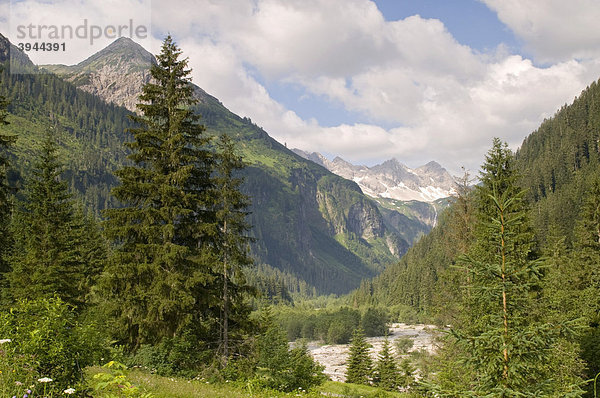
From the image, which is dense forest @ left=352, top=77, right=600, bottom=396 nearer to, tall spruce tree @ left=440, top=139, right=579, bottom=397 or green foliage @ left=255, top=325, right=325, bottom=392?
tall spruce tree @ left=440, top=139, right=579, bottom=397

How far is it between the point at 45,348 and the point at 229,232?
50.5ft

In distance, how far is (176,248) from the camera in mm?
18531

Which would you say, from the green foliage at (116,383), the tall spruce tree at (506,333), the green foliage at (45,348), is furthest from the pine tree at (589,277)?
the green foliage at (45,348)

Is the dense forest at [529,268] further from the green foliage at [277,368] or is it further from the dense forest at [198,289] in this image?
the green foliage at [277,368]

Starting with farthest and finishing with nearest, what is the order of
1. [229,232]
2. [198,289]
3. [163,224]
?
[229,232] → [163,224] → [198,289]

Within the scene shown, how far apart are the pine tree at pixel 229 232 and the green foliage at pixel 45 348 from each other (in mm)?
13749

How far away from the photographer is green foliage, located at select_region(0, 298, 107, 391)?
18.7ft

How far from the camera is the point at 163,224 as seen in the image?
19828 mm

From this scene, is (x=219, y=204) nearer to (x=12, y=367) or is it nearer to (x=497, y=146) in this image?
(x=12, y=367)

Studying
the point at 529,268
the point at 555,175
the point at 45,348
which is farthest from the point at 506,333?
the point at 555,175

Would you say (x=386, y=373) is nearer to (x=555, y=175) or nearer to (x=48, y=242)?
(x=48, y=242)

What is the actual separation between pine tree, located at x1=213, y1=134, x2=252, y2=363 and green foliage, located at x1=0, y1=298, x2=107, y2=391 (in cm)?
1375

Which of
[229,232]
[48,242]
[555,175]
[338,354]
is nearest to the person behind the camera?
[229,232]

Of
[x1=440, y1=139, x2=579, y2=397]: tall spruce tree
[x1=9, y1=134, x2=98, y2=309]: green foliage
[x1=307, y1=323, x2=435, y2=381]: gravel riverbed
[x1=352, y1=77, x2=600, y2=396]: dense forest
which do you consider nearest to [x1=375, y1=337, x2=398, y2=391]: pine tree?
[x1=307, y1=323, x2=435, y2=381]: gravel riverbed
